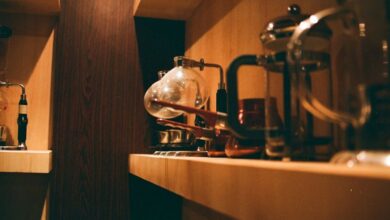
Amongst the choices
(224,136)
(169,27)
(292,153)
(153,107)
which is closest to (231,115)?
(292,153)

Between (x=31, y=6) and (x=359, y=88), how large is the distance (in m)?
1.91

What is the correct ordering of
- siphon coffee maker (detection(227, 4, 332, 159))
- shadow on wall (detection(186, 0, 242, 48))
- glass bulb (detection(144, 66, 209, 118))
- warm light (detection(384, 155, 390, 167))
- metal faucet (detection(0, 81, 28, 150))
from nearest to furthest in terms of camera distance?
warm light (detection(384, 155, 390, 167)) → siphon coffee maker (detection(227, 4, 332, 159)) → glass bulb (detection(144, 66, 209, 118)) → shadow on wall (detection(186, 0, 242, 48)) → metal faucet (detection(0, 81, 28, 150))

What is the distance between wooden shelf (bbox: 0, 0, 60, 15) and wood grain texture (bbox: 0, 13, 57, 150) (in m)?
0.04

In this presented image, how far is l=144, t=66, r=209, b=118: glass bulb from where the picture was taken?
1349 mm

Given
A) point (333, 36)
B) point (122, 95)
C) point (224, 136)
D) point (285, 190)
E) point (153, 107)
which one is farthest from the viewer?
point (122, 95)

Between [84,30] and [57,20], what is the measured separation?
0.49ft

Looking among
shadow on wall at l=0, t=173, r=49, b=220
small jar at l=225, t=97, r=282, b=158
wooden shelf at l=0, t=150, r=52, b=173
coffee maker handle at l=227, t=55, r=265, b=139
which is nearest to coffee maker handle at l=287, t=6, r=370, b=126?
coffee maker handle at l=227, t=55, r=265, b=139

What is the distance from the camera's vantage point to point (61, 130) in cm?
199

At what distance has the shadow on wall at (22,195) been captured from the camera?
1971mm

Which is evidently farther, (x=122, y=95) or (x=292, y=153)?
(x=122, y=95)

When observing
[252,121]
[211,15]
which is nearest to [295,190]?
[252,121]

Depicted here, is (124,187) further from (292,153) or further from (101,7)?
(292,153)

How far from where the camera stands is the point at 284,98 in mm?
620

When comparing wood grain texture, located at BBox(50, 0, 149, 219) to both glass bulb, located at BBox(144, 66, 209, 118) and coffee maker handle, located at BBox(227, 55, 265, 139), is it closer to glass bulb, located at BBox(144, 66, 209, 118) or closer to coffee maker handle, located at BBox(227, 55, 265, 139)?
glass bulb, located at BBox(144, 66, 209, 118)
